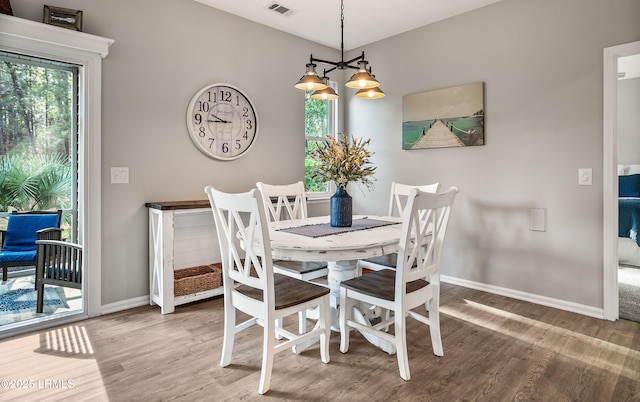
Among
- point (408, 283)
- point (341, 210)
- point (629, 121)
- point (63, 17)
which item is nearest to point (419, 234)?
point (408, 283)

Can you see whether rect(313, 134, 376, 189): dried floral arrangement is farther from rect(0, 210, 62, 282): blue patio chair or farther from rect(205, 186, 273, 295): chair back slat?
rect(0, 210, 62, 282): blue patio chair

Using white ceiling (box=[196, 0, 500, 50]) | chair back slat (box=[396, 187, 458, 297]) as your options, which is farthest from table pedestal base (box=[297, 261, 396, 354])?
white ceiling (box=[196, 0, 500, 50])

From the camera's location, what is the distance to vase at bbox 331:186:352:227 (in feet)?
8.20

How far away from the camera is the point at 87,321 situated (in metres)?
2.70

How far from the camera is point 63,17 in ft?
8.31

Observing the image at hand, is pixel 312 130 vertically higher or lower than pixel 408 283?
higher

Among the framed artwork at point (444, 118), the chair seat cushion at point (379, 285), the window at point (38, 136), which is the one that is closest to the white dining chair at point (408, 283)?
the chair seat cushion at point (379, 285)

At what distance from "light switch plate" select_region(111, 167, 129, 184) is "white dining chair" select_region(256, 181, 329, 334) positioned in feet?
3.41

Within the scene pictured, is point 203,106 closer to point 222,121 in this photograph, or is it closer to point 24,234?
point 222,121

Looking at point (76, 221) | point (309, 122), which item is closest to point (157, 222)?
point (76, 221)

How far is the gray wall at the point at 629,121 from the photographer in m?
5.57

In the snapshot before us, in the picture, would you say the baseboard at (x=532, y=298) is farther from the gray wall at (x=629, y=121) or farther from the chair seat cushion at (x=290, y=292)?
the gray wall at (x=629, y=121)

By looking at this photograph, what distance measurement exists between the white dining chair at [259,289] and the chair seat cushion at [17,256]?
67.0 inches

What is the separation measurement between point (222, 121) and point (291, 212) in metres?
1.12
